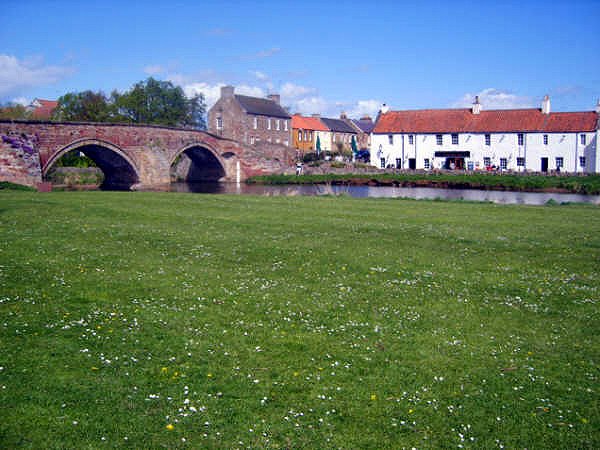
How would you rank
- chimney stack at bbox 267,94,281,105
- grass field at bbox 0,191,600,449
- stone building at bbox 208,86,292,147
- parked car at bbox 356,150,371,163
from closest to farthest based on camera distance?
grass field at bbox 0,191,600,449
stone building at bbox 208,86,292,147
chimney stack at bbox 267,94,281,105
parked car at bbox 356,150,371,163

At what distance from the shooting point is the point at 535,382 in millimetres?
7055

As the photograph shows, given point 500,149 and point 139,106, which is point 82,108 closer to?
point 139,106

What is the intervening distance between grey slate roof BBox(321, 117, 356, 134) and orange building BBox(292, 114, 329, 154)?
1754mm

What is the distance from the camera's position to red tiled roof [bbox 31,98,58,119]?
297 feet

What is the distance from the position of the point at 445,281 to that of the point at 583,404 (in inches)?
201

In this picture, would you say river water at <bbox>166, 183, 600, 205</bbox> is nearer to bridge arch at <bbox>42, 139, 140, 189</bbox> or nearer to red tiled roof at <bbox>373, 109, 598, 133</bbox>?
bridge arch at <bbox>42, 139, 140, 189</bbox>

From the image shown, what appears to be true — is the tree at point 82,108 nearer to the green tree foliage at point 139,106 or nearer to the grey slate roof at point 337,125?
the green tree foliage at point 139,106

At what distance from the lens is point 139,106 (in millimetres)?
91875

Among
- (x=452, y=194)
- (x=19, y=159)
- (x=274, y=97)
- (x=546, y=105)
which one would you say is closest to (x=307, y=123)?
(x=274, y=97)

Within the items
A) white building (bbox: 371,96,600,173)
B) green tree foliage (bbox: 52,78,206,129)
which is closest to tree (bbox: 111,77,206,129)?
green tree foliage (bbox: 52,78,206,129)

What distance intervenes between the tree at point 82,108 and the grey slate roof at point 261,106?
19913 mm

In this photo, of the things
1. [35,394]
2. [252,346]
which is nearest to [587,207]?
[252,346]

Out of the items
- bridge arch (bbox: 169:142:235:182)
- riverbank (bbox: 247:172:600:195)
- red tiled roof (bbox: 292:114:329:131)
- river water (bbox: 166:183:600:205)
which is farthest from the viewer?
red tiled roof (bbox: 292:114:329:131)

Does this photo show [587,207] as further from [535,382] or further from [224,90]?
[224,90]
